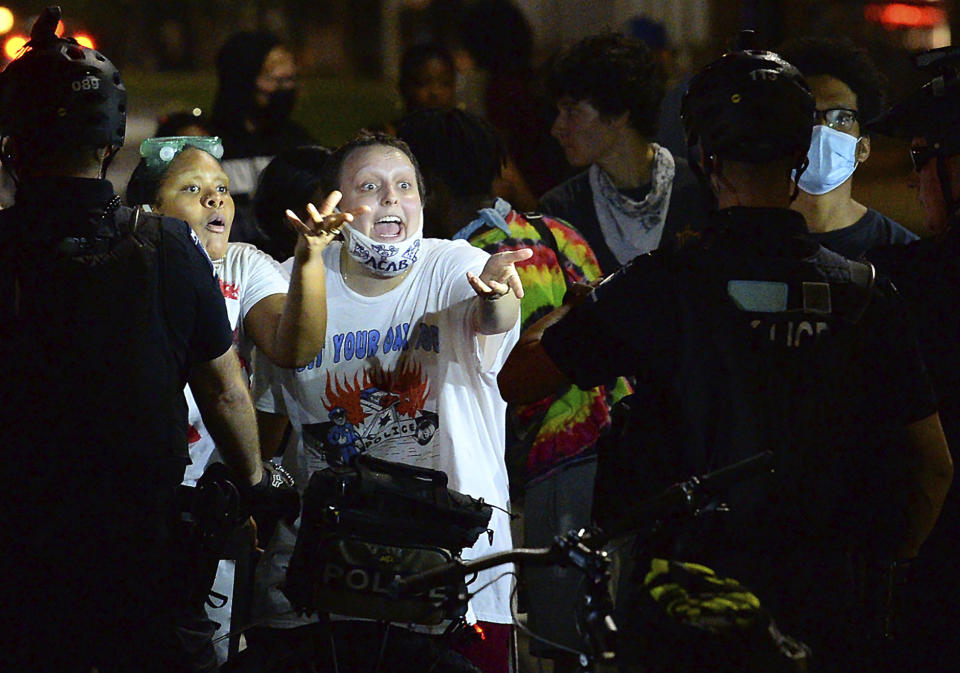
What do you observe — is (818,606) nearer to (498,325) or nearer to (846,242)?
(498,325)

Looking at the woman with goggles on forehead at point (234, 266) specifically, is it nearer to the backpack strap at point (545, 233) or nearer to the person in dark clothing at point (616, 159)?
the backpack strap at point (545, 233)

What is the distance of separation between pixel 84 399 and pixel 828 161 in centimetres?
305

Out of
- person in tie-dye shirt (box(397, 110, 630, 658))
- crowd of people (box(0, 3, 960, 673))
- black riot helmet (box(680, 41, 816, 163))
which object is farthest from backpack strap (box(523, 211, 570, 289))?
black riot helmet (box(680, 41, 816, 163))

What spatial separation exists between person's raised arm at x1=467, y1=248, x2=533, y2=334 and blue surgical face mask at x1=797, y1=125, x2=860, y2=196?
1.56 metres

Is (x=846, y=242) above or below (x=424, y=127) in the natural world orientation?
below

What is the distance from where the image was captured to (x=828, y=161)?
18.3 ft

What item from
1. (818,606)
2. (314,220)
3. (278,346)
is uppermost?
(314,220)

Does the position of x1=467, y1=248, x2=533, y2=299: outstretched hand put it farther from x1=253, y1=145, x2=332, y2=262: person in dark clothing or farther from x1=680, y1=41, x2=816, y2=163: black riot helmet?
x1=253, y1=145, x2=332, y2=262: person in dark clothing

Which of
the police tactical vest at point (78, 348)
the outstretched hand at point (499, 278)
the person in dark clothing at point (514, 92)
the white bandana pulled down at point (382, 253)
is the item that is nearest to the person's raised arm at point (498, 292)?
the outstretched hand at point (499, 278)

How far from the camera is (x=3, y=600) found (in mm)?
3598

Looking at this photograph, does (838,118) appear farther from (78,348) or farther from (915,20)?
(915,20)

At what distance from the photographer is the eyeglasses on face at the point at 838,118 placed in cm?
570

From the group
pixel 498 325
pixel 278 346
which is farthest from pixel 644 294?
pixel 278 346

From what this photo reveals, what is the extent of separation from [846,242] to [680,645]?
2825mm
